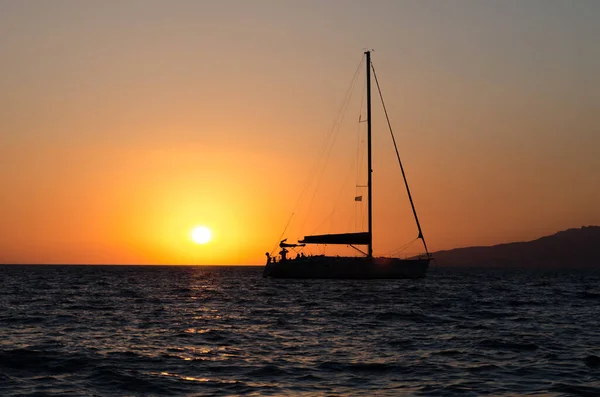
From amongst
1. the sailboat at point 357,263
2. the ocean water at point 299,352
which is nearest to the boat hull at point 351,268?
the sailboat at point 357,263

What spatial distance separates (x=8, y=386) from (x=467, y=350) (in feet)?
46.2

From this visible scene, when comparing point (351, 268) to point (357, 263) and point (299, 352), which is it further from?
point (299, 352)

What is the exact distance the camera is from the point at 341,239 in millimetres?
74312

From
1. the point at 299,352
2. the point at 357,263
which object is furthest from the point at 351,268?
the point at 299,352

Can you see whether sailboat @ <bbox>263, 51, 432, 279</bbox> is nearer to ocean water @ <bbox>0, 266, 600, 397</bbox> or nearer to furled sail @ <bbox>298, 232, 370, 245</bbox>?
furled sail @ <bbox>298, 232, 370, 245</bbox>

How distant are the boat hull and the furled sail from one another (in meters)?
1.67

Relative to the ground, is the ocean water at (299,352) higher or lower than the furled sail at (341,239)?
lower

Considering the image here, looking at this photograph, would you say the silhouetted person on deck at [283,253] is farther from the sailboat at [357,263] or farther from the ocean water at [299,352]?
the ocean water at [299,352]

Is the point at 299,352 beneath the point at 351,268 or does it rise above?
beneath

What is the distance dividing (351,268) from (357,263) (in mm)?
806

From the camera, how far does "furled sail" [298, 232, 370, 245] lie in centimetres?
7300

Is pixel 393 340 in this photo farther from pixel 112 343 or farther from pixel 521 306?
pixel 521 306

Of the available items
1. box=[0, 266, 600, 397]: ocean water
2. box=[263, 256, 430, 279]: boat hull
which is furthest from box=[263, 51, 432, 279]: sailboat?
box=[0, 266, 600, 397]: ocean water

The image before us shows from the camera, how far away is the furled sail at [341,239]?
73000mm
